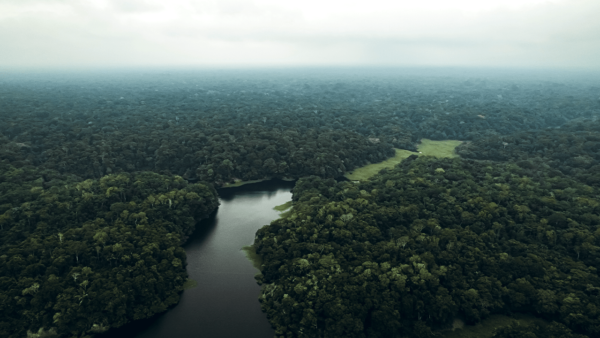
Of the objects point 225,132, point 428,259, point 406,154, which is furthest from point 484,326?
point 225,132

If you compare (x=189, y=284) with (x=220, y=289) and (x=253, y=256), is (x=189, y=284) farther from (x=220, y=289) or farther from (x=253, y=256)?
(x=253, y=256)

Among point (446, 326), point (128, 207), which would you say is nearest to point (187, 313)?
point (128, 207)

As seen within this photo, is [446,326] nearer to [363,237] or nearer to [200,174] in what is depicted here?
[363,237]

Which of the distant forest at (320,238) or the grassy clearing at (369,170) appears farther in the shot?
the grassy clearing at (369,170)

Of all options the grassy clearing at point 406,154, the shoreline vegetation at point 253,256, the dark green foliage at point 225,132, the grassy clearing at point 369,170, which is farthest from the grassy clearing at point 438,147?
the shoreline vegetation at point 253,256

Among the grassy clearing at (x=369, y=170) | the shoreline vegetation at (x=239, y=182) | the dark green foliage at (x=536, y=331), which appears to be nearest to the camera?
the dark green foliage at (x=536, y=331)

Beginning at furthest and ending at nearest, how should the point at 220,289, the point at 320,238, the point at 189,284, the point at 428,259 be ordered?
1. the point at 320,238
2. the point at 189,284
3. the point at 220,289
4. the point at 428,259

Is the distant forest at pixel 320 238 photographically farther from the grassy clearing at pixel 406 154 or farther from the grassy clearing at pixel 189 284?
Result: the grassy clearing at pixel 406 154
